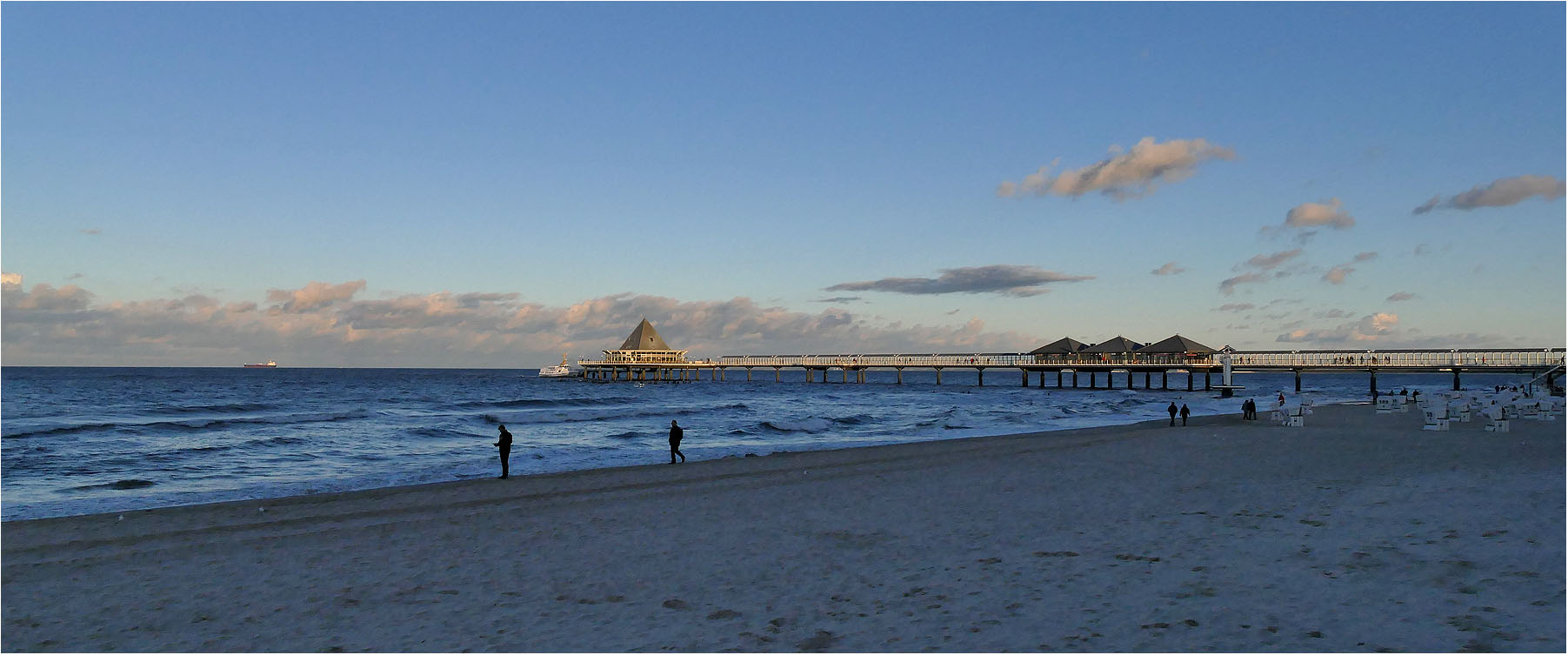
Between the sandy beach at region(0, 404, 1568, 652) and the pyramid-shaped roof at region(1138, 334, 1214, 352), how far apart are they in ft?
191

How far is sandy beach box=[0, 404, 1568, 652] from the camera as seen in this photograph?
5910mm

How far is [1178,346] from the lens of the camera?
7031 cm

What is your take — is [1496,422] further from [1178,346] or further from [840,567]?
[1178,346]

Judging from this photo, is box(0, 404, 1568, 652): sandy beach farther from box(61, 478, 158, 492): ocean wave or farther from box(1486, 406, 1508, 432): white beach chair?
box(1486, 406, 1508, 432): white beach chair

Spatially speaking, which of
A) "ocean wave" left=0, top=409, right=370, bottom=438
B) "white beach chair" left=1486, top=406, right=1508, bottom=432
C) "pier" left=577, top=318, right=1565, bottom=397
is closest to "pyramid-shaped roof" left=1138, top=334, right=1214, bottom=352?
"pier" left=577, top=318, right=1565, bottom=397

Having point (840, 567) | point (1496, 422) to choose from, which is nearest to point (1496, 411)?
point (1496, 422)

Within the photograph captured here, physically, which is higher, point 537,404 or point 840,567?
point 840,567

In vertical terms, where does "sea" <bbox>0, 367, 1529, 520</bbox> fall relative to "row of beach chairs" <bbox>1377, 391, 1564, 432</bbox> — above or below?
below

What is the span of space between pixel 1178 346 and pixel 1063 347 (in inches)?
427

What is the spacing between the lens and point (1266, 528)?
914 centimetres

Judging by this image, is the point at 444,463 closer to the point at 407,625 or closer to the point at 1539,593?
the point at 407,625

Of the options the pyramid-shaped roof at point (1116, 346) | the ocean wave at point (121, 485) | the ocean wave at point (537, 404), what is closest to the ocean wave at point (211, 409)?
the ocean wave at point (537, 404)

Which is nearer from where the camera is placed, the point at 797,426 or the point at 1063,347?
the point at 797,426

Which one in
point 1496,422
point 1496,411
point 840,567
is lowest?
point 840,567
